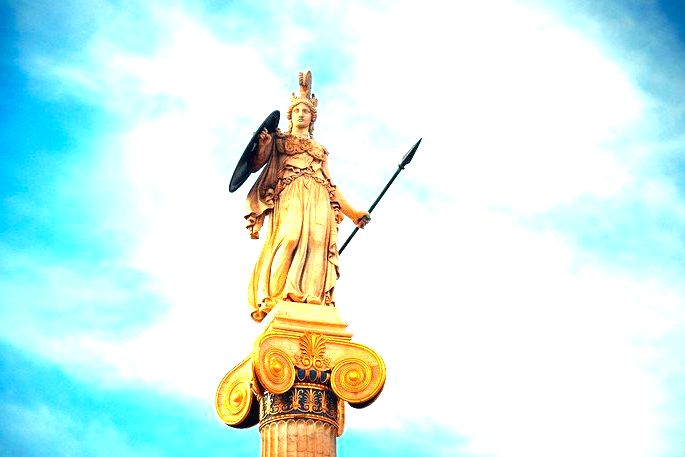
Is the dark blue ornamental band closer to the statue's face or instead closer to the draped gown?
the draped gown

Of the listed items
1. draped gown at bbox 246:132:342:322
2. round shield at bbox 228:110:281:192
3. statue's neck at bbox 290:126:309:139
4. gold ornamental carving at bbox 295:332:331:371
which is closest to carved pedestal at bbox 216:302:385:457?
gold ornamental carving at bbox 295:332:331:371

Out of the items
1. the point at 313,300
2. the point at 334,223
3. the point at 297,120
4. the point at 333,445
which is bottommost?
the point at 333,445

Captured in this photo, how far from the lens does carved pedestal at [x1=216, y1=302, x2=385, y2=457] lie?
18.5 m

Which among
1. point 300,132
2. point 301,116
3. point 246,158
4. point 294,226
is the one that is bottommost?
point 294,226

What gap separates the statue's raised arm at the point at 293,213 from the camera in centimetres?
2027

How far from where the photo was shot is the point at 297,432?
18422mm

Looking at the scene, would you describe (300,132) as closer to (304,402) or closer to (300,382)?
(300,382)

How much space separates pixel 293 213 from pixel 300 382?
336 centimetres

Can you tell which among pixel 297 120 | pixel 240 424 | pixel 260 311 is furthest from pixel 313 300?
pixel 297 120

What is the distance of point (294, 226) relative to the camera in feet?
67.5

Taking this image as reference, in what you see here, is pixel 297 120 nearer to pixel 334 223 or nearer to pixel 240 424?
pixel 334 223

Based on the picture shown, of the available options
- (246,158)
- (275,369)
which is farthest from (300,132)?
(275,369)

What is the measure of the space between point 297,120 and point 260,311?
408cm

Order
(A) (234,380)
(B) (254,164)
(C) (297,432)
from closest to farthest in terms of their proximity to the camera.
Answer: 1. (C) (297,432)
2. (A) (234,380)
3. (B) (254,164)
